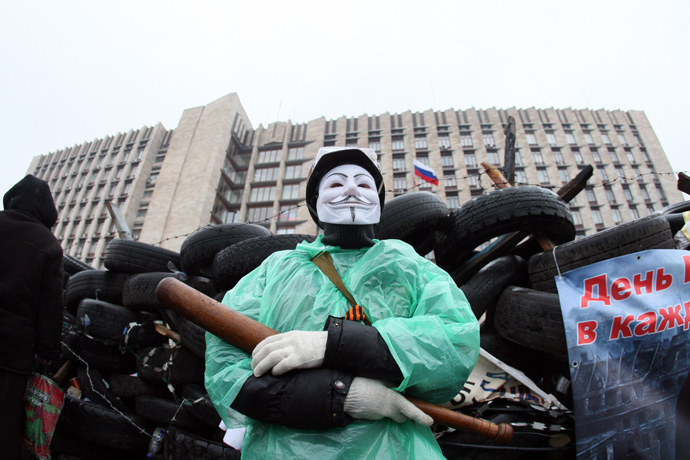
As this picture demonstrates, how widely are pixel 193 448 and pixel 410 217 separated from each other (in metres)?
2.49

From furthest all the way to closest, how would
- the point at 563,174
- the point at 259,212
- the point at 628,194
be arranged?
the point at 563,174
the point at 259,212
the point at 628,194

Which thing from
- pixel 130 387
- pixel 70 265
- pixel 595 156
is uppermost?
pixel 595 156

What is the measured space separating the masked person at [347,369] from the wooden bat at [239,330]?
59 millimetres

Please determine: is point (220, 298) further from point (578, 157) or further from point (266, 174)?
point (578, 157)

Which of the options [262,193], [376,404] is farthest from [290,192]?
[376,404]

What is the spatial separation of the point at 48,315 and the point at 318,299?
228 cm

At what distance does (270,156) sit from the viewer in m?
34.3

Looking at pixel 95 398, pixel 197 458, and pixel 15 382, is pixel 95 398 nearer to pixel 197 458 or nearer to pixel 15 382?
pixel 15 382

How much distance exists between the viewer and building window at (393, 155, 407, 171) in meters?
32.4

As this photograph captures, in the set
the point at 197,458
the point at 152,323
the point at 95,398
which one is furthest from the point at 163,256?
the point at 197,458

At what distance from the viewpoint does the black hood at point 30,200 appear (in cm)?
249

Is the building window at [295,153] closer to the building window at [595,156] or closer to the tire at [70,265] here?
the building window at [595,156]

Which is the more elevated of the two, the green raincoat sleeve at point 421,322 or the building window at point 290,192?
the building window at point 290,192

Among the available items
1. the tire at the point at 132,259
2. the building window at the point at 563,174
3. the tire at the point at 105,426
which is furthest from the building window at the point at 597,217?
the tire at the point at 105,426
